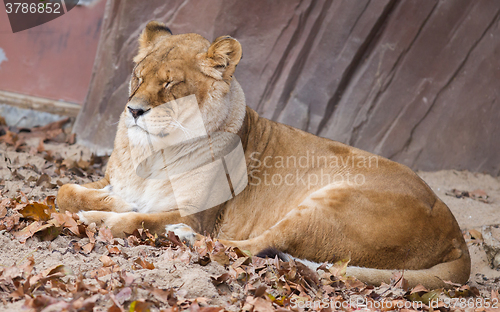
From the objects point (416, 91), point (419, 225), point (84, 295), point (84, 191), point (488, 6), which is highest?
point (488, 6)

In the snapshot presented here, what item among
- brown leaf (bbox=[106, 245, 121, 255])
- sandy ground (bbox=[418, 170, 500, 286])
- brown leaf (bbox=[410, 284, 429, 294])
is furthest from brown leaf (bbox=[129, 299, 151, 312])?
sandy ground (bbox=[418, 170, 500, 286])

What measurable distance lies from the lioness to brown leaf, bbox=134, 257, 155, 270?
23.7 inches

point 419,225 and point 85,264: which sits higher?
point 419,225

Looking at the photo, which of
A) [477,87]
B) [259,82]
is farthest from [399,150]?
[259,82]

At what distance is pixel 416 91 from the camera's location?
6555 mm

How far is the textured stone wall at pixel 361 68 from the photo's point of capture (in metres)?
6.31

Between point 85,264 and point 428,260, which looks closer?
point 85,264

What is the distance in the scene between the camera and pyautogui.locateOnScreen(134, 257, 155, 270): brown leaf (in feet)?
9.47

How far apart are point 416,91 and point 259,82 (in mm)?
2225

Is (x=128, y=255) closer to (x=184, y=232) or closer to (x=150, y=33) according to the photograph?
(x=184, y=232)

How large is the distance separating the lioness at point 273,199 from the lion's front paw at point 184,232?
11 millimetres

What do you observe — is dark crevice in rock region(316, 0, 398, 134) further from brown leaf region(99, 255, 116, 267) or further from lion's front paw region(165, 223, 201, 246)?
brown leaf region(99, 255, 116, 267)

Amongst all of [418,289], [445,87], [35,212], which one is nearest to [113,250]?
[35,212]

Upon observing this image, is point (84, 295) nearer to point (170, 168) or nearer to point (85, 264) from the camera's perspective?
point (85, 264)
